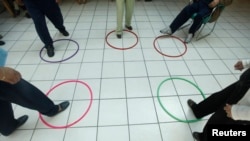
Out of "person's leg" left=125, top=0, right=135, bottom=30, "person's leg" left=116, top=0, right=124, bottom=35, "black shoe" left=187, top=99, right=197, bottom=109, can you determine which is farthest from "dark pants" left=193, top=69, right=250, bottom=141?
"person's leg" left=125, top=0, right=135, bottom=30

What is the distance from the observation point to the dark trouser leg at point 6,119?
1.55 m

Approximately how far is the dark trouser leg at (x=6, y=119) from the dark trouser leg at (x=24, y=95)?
0.18 metres

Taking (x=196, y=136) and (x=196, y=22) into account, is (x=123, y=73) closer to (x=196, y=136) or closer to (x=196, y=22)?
(x=196, y=136)

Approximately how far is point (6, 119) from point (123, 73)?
145 centimetres

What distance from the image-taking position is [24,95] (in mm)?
1451

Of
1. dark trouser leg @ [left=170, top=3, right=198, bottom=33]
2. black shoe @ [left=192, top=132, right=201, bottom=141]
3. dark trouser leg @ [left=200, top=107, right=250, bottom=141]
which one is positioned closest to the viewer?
dark trouser leg @ [left=200, top=107, right=250, bottom=141]

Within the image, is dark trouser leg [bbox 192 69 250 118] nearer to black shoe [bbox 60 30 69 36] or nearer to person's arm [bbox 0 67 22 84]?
person's arm [bbox 0 67 22 84]

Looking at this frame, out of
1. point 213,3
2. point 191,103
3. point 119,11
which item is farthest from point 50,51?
point 213,3

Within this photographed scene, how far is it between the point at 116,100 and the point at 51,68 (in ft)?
3.75

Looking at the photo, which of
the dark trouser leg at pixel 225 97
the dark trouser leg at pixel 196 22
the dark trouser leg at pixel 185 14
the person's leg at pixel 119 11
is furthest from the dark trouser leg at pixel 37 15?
the dark trouser leg at pixel 196 22

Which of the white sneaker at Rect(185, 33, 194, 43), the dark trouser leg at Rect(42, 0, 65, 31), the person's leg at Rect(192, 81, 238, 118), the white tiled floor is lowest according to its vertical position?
the white tiled floor

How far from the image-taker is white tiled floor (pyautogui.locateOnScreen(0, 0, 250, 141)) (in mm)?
1835

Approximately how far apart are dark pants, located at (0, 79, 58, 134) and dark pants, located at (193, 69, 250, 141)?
1.50 m

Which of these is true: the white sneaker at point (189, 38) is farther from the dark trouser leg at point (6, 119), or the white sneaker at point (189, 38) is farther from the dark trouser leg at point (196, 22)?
the dark trouser leg at point (6, 119)
